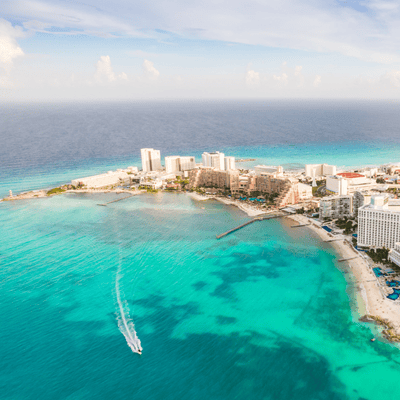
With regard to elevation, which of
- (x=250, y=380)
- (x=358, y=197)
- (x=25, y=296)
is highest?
(x=358, y=197)

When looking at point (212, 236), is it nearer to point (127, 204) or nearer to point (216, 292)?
point (216, 292)

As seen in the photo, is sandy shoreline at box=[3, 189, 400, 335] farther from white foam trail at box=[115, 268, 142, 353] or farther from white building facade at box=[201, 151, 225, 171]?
white building facade at box=[201, 151, 225, 171]

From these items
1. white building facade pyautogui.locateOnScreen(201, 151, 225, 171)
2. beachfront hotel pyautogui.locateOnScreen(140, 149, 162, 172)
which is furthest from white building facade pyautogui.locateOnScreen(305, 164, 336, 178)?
beachfront hotel pyautogui.locateOnScreen(140, 149, 162, 172)

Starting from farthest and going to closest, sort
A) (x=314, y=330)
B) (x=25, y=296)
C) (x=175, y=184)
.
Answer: (x=175, y=184)
(x=25, y=296)
(x=314, y=330)

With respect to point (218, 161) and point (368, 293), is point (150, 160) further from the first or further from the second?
point (368, 293)

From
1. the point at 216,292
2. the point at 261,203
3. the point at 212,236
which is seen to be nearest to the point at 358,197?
the point at 261,203

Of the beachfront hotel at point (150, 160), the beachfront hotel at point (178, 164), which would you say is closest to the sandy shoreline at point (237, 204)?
the beachfront hotel at point (178, 164)

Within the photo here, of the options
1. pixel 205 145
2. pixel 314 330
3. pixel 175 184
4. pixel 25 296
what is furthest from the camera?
pixel 205 145

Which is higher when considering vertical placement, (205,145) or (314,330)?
(205,145)
